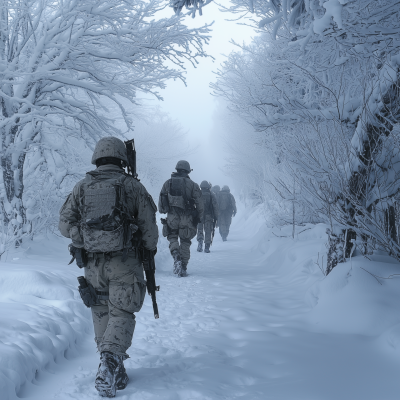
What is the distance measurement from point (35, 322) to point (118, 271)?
920 millimetres

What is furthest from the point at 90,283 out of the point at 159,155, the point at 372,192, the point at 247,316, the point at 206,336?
the point at 159,155

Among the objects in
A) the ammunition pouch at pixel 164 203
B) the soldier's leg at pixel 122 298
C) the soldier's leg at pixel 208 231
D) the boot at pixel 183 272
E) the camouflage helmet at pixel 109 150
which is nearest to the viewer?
the soldier's leg at pixel 122 298

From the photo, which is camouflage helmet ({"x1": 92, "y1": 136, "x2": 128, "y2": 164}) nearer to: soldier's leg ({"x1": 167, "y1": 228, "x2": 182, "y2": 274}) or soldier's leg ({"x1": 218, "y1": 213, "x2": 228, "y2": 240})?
soldier's leg ({"x1": 167, "y1": 228, "x2": 182, "y2": 274})

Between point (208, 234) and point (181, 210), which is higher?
point (181, 210)

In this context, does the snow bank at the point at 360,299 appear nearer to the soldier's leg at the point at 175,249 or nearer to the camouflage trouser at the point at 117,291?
the camouflage trouser at the point at 117,291

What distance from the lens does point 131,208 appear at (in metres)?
2.54

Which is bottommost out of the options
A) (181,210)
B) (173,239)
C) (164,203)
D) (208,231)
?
(208,231)

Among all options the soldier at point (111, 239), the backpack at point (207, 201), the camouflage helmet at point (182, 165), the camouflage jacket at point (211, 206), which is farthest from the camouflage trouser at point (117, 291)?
the backpack at point (207, 201)

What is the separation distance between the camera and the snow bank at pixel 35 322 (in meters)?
2.13

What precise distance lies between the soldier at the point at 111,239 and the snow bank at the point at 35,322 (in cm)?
42

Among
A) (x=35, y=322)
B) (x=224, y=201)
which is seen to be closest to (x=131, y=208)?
Answer: (x=35, y=322)

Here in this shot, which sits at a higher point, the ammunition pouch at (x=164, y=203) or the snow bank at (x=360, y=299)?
the ammunition pouch at (x=164, y=203)

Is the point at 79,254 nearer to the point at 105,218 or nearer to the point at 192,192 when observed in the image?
the point at 105,218

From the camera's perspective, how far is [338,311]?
318 centimetres
